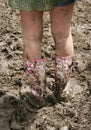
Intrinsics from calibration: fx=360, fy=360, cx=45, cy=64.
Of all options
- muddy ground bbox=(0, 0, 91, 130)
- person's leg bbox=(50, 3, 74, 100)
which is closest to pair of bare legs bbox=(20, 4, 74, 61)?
person's leg bbox=(50, 3, 74, 100)

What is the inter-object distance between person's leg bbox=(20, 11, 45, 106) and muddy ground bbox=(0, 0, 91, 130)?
14 centimetres

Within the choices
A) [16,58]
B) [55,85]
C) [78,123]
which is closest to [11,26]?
[16,58]

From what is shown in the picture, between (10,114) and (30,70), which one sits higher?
(30,70)

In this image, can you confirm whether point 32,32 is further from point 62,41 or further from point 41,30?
point 62,41

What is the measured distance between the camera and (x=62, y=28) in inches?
71.1

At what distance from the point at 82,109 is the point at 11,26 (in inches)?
40.3

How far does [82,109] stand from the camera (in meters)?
2.04

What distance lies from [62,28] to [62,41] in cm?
8


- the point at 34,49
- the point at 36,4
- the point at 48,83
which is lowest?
the point at 48,83

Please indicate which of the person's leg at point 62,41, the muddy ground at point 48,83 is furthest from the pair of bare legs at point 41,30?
the muddy ground at point 48,83

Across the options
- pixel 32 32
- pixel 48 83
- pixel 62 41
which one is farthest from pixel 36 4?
pixel 48 83

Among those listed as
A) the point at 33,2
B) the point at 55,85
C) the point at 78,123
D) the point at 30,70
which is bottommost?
the point at 78,123

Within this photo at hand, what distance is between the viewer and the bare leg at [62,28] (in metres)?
1.75

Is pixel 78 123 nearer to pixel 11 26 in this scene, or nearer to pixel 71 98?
pixel 71 98
